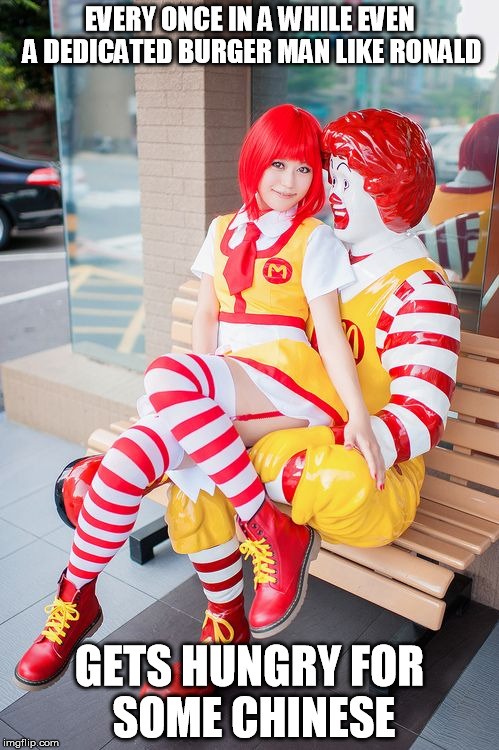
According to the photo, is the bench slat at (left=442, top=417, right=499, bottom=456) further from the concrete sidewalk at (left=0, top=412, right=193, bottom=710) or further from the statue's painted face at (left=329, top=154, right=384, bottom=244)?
the concrete sidewalk at (left=0, top=412, right=193, bottom=710)

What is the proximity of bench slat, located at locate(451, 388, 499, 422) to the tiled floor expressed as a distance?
76cm

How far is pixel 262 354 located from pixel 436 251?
1189 mm

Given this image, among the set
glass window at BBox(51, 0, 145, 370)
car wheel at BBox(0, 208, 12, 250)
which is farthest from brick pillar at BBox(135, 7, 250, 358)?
car wheel at BBox(0, 208, 12, 250)

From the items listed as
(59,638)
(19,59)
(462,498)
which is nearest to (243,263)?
(462,498)

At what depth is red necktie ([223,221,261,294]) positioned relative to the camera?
1911 millimetres

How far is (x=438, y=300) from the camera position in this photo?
1815 mm

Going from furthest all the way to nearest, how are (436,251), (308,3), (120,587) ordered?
1. (308,3)
2. (436,251)
3. (120,587)

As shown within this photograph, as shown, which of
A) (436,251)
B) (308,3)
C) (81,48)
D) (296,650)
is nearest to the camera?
(296,650)

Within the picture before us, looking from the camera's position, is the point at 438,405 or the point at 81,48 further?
the point at 81,48

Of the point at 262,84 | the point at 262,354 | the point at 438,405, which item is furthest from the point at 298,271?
the point at 262,84

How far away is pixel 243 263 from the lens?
192 centimetres

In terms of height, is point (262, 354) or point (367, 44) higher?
point (367, 44)

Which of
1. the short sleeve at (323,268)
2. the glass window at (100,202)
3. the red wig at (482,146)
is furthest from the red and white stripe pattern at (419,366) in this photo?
the glass window at (100,202)

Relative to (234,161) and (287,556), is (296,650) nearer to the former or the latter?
(287,556)
